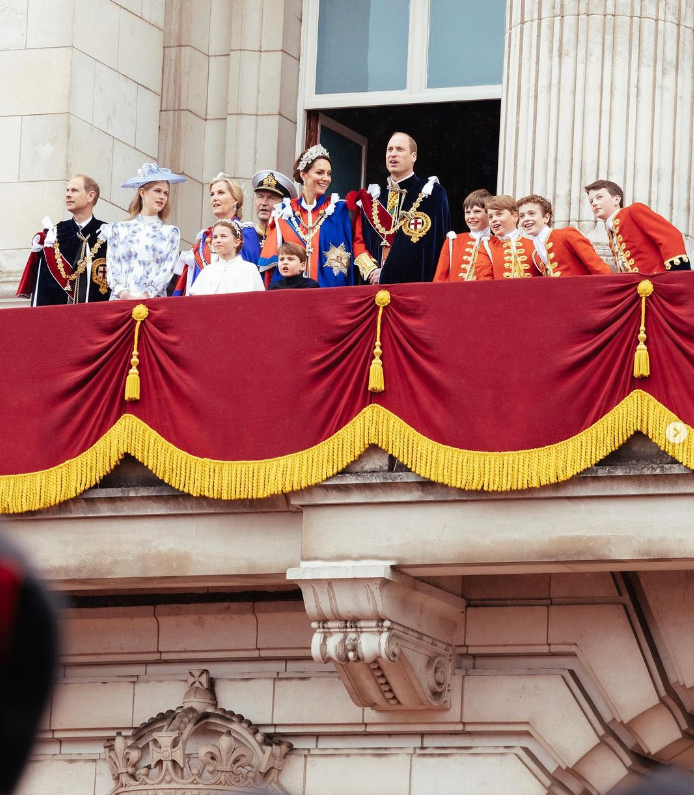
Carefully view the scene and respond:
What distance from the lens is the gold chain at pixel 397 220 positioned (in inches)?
423

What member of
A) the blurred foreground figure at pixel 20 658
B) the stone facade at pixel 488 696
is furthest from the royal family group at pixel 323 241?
the blurred foreground figure at pixel 20 658

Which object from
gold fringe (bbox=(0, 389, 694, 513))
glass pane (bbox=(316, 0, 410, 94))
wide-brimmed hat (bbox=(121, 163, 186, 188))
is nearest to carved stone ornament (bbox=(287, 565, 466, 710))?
gold fringe (bbox=(0, 389, 694, 513))

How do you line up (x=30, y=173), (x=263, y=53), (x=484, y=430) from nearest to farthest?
(x=484, y=430), (x=30, y=173), (x=263, y=53)

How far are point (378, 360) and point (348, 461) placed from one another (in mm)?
594

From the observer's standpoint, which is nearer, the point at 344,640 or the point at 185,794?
the point at 344,640

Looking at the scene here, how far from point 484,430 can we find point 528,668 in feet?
7.19

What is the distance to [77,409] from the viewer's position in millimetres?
10055

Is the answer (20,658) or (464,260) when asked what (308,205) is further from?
(20,658)

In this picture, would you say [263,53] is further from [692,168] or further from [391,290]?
[391,290]

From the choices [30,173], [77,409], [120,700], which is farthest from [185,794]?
[30,173]

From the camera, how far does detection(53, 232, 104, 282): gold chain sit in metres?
11.4

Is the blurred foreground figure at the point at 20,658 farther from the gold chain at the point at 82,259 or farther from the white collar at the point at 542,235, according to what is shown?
the gold chain at the point at 82,259

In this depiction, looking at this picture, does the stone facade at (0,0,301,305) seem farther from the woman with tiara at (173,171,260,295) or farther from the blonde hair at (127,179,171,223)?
the woman with tiara at (173,171,260,295)

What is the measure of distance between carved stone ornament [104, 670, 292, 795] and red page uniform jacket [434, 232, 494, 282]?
10.6ft
